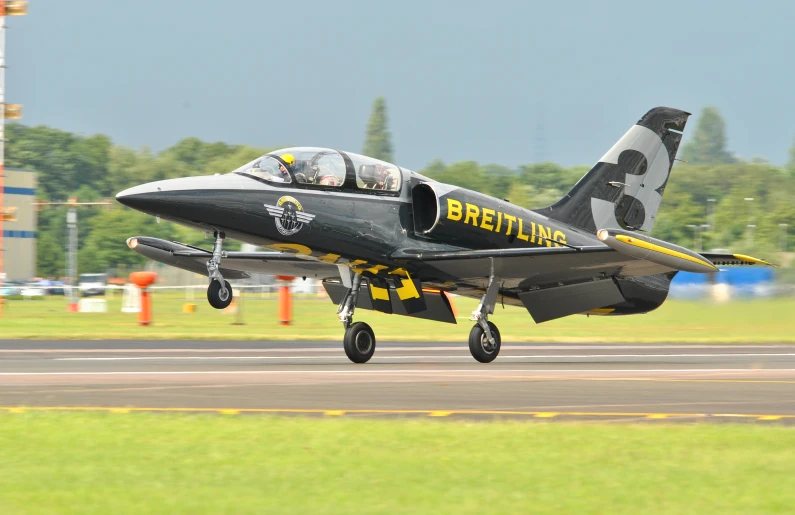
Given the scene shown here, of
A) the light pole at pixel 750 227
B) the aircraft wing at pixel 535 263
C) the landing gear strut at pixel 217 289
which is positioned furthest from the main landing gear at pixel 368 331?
the light pole at pixel 750 227

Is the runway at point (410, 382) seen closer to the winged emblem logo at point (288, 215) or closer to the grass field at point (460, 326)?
the winged emblem logo at point (288, 215)

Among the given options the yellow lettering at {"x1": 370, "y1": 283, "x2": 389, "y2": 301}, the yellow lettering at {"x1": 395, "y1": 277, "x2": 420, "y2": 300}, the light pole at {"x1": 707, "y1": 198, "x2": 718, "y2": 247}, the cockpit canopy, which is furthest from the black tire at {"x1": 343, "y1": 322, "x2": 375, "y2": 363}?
the light pole at {"x1": 707, "y1": 198, "x2": 718, "y2": 247}

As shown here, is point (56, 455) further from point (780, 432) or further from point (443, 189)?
point (443, 189)

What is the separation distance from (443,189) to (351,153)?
75.2 inches

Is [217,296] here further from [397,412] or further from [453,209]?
[397,412]

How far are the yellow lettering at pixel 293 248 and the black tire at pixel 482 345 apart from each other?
11.0ft

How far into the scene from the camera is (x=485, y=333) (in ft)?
60.7

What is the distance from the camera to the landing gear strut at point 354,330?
59.3 ft

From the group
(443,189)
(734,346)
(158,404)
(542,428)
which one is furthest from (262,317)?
(542,428)

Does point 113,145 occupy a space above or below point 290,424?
above

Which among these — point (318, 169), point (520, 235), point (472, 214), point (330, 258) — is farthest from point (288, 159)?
point (520, 235)

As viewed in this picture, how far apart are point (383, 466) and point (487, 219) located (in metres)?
12.1

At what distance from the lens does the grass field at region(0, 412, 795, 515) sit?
6129 millimetres

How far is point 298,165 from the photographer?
55.2 ft
